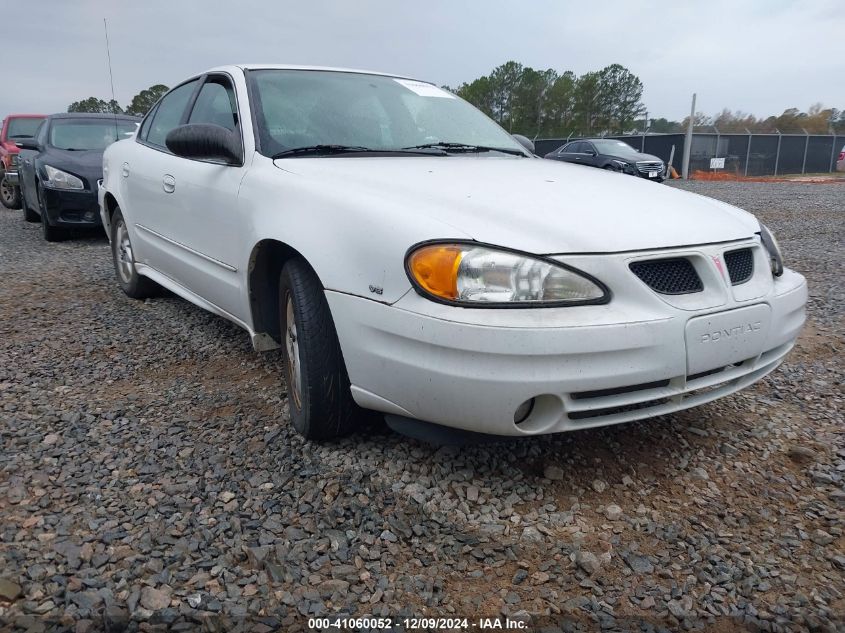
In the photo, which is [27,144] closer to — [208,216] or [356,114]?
[208,216]

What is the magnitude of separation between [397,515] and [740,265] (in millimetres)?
1449

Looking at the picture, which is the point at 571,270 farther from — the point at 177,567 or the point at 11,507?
A: the point at 11,507

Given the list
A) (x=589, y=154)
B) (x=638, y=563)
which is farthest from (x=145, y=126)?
(x=589, y=154)

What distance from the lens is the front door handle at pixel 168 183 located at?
11.7 ft

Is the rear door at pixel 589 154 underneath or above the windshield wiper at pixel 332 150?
underneath

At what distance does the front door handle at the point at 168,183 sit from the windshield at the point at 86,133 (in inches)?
197

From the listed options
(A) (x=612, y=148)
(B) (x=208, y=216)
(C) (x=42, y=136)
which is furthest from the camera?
(A) (x=612, y=148)

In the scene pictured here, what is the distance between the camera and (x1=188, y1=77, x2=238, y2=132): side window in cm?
326

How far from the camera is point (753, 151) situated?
27.5m

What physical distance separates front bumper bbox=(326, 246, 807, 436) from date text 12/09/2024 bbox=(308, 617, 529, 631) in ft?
1.78

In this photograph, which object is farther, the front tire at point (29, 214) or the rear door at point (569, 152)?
the rear door at point (569, 152)

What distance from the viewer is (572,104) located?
5681cm

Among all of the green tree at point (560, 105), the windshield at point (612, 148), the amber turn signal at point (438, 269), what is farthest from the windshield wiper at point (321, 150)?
the green tree at point (560, 105)

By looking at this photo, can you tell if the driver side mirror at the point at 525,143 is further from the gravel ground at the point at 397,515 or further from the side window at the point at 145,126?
the side window at the point at 145,126
